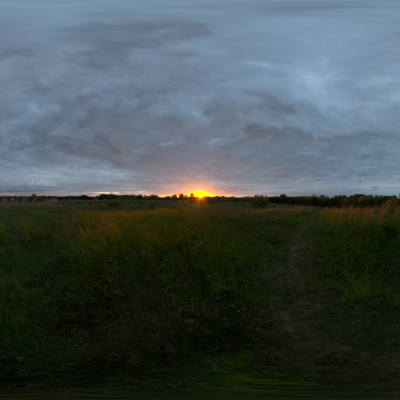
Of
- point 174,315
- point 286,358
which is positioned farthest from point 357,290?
point 174,315

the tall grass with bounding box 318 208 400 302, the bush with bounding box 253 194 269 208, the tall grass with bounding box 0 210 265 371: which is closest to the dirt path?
the tall grass with bounding box 0 210 265 371

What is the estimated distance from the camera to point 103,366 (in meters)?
3.73

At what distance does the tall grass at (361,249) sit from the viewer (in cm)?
650

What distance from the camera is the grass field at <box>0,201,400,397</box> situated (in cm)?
347

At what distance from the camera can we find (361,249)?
825cm

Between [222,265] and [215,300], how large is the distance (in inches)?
53.9

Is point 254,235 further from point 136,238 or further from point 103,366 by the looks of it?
point 103,366

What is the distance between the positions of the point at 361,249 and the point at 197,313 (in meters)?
6.31

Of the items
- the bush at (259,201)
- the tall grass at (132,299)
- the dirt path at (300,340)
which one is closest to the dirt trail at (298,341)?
the dirt path at (300,340)

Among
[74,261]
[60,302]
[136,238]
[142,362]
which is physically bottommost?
[142,362]

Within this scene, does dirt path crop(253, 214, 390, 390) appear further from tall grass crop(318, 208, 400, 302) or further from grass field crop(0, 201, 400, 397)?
tall grass crop(318, 208, 400, 302)

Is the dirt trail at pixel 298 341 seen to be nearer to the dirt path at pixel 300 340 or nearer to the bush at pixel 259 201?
the dirt path at pixel 300 340

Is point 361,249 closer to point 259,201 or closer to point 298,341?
point 298,341

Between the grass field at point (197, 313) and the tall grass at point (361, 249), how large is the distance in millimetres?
50
